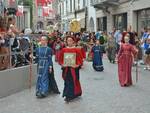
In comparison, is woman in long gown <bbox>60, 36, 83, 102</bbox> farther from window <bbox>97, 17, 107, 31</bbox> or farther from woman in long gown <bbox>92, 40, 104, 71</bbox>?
window <bbox>97, 17, 107, 31</bbox>

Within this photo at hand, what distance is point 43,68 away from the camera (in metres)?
12.9

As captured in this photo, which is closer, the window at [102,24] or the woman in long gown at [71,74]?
the woman in long gown at [71,74]

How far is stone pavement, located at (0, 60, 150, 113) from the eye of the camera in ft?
35.6

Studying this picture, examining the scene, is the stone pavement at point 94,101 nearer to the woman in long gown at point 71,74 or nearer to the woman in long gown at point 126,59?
the woman in long gown at point 71,74

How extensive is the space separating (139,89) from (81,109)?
11.2 ft

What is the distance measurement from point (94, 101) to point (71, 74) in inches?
38.7

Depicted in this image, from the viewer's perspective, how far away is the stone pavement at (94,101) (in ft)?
35.6

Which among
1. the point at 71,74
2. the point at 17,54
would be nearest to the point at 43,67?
the point at 71,74

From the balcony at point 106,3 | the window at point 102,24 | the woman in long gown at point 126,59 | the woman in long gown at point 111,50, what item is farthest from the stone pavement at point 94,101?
the window at point 102,24

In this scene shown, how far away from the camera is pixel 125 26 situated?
34.7m

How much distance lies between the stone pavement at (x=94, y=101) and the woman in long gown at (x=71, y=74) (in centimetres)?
21

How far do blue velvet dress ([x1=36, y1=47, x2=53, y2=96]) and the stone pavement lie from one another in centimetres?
26

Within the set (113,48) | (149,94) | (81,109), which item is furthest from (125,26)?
(81,109)

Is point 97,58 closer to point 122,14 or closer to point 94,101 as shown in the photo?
point 94,101
